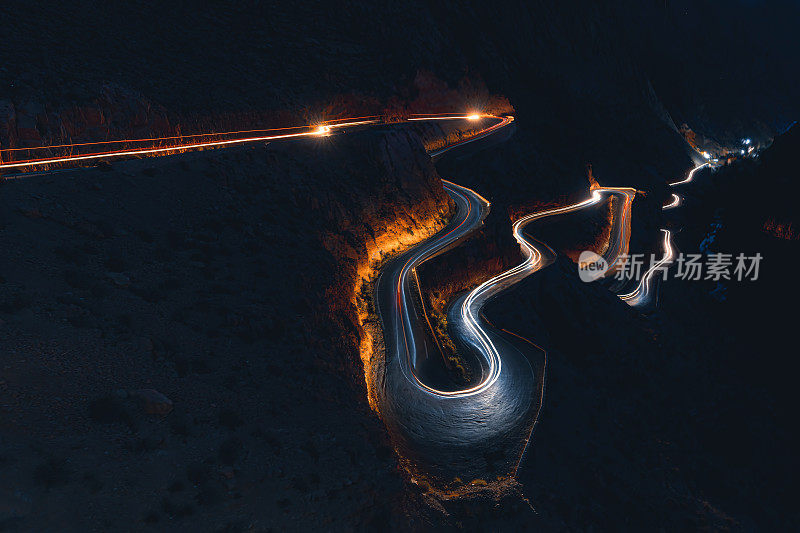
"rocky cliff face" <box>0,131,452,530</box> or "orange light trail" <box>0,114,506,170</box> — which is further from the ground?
"orange light trail" <box>0,114,506,170</box>

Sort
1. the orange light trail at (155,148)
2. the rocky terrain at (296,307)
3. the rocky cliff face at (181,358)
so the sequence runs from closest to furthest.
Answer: the rocky cliff face at (181,358) → the rocky terrain at (296,307) → the orange light trail at (155,148)

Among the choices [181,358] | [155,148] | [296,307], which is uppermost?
[155,148]

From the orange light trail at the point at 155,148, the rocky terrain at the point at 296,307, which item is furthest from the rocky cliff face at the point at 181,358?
the orange light trail at the point at 155,148

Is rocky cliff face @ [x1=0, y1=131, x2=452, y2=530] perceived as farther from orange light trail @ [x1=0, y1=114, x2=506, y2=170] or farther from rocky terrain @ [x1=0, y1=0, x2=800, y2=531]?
orange light trail @ [x1=0, y1=114, x2=506, y2=170]

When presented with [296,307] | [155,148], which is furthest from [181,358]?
[155,148]

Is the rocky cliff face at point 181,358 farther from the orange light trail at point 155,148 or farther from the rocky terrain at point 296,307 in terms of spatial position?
the orange light trail at point 155,148

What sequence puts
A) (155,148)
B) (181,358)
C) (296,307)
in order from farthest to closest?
(155,148) → (296,307) → (181,358)

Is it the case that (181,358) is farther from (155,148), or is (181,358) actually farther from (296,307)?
(155,148)

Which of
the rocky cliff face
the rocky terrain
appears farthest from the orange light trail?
the rocky cliff face

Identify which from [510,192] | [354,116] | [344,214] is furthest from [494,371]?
[354,116]
